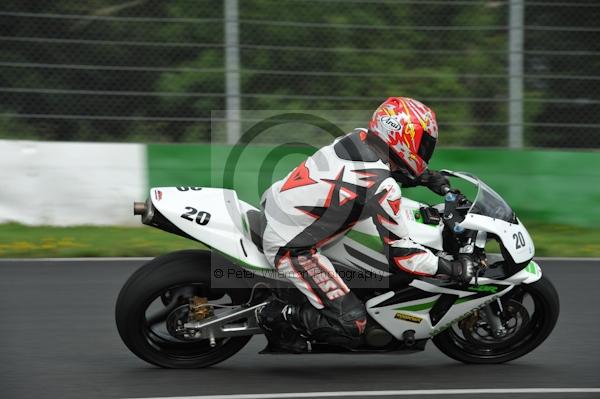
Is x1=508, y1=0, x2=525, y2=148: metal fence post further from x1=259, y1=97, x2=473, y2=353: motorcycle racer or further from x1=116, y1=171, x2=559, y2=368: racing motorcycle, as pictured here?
x1=259, y1=97, x2=473, y2=353: motorcycle racer

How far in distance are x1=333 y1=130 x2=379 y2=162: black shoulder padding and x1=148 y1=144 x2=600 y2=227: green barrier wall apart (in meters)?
4.88

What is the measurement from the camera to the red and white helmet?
5.32 meters

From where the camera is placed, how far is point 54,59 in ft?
34.4

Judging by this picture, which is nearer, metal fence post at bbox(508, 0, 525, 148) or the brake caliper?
the brake caliper

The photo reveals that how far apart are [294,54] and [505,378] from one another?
5861mm

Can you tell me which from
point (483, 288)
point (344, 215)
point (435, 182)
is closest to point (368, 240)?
point (344, 215)

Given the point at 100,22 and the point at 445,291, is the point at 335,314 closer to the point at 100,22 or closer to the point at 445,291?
the point at 445,291

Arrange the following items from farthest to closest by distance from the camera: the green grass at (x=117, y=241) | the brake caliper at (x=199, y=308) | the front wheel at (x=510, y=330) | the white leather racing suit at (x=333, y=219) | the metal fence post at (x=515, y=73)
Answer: the metal fence post at (x=515, y=73) < the green grass at (x=117, y=241) < the front wheel at (x=510, y=330) < the brake caliper at (x=199, y=308) < the white leather racing suit at (x=333, y=219)

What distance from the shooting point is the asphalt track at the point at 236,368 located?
5445 millimetres

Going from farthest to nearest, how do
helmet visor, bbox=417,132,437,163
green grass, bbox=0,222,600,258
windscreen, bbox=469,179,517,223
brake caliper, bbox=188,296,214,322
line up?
1. green grass, bbox=0,222,600,258
2. brake caliper, bbox=188,296,214,322
3. windscreen, bbox=469,179,517,223
4. helmet visor, bbox=417,132,437,163

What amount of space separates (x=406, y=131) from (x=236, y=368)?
182cm

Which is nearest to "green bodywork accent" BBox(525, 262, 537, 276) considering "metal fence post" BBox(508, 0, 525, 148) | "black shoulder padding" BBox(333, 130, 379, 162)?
"black shoulder padding" BBox(333, 130, 379, 162)

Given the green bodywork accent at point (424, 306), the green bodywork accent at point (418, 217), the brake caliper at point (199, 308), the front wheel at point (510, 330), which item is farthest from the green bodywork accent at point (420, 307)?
the brake caliper at point (199, 308)

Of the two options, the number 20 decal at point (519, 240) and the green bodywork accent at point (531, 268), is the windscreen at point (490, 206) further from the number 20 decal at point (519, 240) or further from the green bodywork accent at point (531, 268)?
the green bodywork accent at point (531, 268)
